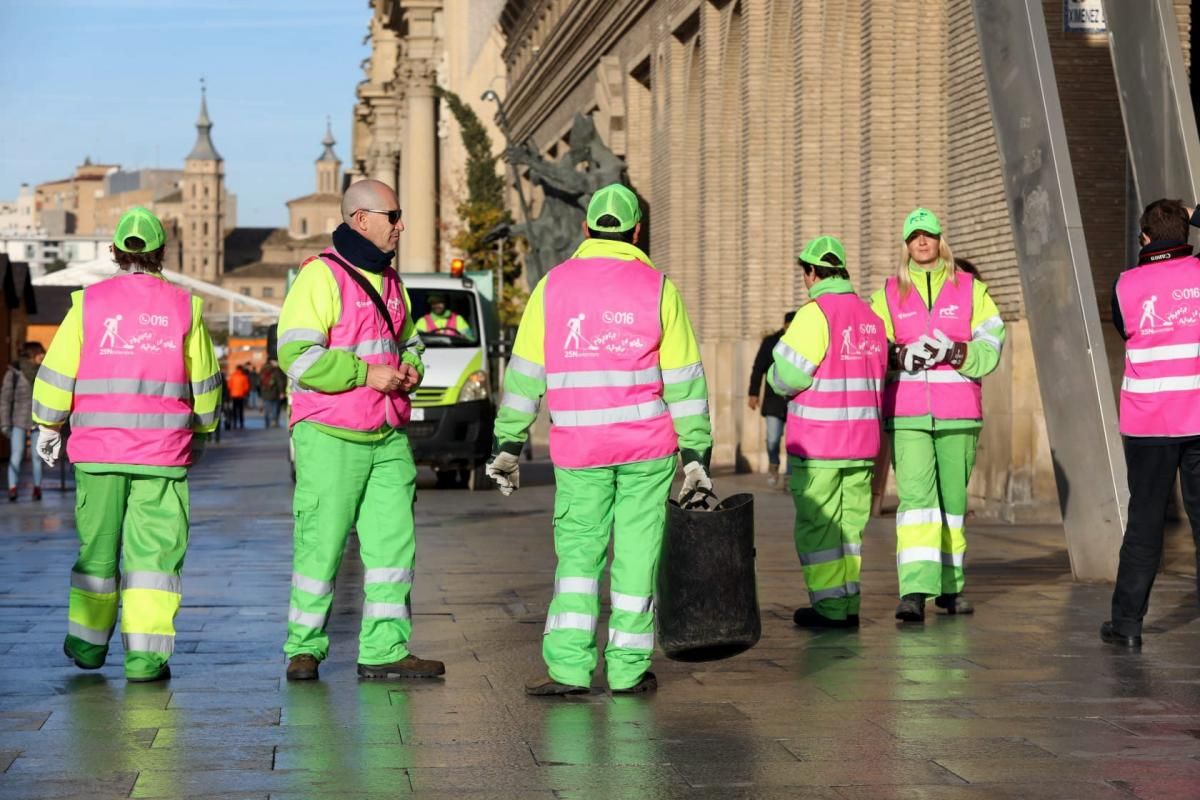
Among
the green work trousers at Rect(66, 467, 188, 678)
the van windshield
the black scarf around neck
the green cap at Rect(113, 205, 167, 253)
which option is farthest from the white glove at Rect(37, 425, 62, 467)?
the van windshield

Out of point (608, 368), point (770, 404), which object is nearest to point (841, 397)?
point (608, 368)

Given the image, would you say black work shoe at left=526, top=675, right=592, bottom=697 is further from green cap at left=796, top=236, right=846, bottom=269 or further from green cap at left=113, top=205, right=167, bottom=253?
green cap at left=796, top=236, right=846, bottom=269

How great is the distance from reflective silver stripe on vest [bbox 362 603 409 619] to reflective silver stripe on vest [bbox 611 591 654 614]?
3.04 ft

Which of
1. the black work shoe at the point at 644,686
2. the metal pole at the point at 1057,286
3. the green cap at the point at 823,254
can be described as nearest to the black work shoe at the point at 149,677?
the black work shoe at the point at 644,686

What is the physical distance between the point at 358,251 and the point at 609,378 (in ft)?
3.80

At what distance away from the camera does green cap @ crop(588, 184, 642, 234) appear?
8008 mm

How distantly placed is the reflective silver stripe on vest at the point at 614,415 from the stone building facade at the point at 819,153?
879cm

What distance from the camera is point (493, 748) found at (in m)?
6.84

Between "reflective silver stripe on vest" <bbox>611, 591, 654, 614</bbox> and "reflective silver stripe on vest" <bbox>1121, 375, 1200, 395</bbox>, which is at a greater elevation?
"reflective silver stripe on vest" <bbox>1121, 375, 1200, 395</bbox>

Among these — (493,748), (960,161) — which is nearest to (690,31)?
(960,161)

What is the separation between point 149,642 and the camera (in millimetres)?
8297

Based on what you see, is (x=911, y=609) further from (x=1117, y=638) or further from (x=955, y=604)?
(x=1117, y=638)

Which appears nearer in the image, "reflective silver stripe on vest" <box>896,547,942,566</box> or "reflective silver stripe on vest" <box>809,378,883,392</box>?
"reflective silver stripe on vest" <box>809,378,883,392</box>

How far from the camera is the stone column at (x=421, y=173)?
257 ft
